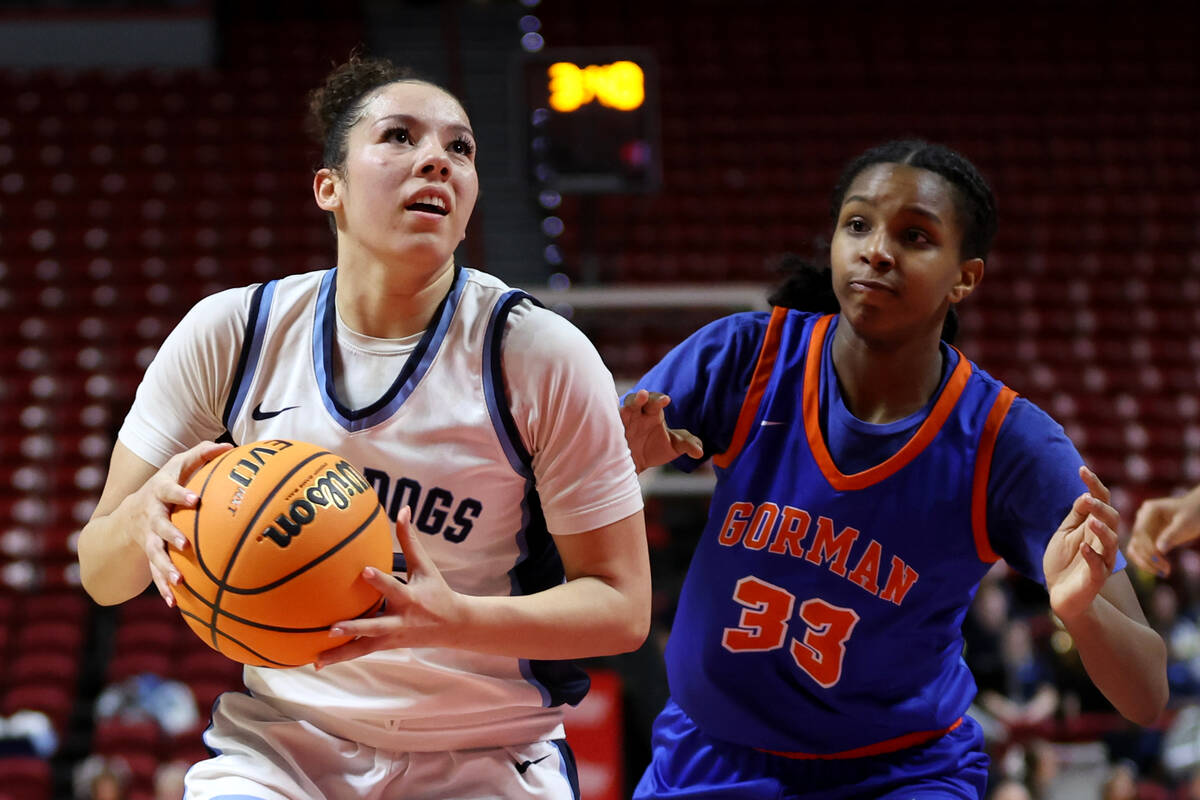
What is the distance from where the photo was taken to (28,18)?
13844 mm

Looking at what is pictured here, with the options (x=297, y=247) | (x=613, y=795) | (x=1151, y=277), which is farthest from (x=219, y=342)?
(x=1151, y=277)

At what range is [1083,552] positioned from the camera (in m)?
2.23

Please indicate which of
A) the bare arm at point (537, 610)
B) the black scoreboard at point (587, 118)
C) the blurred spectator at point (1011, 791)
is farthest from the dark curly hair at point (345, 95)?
the blurred spectator at point (1011, 791)

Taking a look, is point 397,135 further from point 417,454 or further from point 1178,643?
point 1178,643

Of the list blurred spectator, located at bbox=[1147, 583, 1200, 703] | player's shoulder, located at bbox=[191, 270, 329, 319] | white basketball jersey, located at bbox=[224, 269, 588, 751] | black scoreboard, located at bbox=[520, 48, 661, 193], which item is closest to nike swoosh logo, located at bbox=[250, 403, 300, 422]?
white basketball jersey, located at bbox=[224, 269, 588, 751]

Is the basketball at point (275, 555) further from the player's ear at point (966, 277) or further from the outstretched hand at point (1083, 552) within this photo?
the player's ear at point (966, 277)

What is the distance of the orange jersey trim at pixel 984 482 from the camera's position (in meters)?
2.52

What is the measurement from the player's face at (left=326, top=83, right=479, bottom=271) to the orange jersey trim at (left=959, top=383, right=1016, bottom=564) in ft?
3.63

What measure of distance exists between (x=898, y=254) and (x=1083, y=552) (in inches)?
27.3

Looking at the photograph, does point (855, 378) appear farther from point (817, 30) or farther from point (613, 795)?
point (817, 30)

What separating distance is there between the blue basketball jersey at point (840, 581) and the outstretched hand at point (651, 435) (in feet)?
0.62

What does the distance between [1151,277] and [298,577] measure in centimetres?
1170

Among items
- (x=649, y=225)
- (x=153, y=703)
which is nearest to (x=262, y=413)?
(x=153, y=703)

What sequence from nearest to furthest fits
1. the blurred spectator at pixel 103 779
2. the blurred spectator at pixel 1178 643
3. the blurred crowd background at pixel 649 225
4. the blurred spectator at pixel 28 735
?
the blurred spectator at pixel 103 779 < the blurred spectator at pixel 28 735 < the blurred spectator at pixel 1178 643 < the blurred crowd background at pixel 649 225
